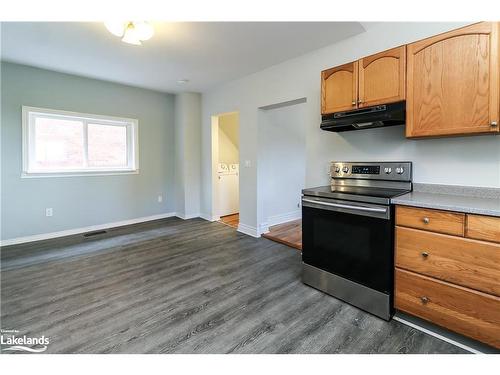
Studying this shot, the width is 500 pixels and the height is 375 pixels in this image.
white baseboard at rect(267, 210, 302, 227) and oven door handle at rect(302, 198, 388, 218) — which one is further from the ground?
oven door handle at rect(302, 198, 388, 218)

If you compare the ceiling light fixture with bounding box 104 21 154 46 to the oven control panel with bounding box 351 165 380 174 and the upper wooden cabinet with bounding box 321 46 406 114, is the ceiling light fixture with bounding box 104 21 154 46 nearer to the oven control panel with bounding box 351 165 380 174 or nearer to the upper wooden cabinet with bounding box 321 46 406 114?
the upper wooden cabinet with bounding box 321 46 406 114

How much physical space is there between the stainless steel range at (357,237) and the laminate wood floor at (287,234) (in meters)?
1.07

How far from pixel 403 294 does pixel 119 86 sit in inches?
195

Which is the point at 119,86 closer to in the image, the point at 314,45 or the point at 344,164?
the point at 314,45

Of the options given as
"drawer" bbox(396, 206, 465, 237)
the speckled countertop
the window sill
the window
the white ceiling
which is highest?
the white ceiling

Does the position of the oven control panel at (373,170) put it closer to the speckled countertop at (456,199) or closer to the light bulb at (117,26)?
the speckled countertop at (456,199)

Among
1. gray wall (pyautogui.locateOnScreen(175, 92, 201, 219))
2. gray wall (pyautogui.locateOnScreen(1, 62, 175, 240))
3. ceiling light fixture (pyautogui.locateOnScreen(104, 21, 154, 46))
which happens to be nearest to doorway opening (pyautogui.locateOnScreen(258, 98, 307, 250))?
gray wall (pyautogui.locateOnScreen(175, 92, 201, 219))

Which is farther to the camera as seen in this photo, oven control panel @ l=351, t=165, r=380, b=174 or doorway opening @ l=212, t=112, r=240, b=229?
doorway opening @ l=212, t=112, r=240, b=229

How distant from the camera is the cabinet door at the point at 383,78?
1.90 m

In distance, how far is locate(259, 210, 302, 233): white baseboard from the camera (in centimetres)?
398

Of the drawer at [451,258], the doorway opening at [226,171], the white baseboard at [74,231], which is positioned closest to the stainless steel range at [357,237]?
the drawer at [451,258]

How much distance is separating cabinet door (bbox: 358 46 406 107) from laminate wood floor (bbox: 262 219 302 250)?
6.54 ft

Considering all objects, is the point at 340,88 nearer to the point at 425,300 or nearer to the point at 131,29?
the point at 425,300
